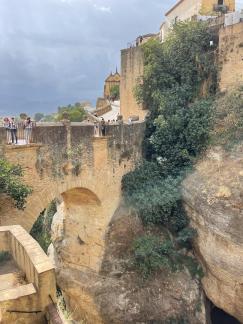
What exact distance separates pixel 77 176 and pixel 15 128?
10.1ft

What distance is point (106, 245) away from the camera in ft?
45.3

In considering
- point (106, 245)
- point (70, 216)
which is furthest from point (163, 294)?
point (70, 216)

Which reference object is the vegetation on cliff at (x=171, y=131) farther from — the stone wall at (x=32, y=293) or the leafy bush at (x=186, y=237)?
the stone wall at (x=32, y=293)

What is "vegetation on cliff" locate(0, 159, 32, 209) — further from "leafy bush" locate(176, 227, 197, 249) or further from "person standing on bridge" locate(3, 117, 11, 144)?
"leafy bush" locate(176, 227, 197, 249)

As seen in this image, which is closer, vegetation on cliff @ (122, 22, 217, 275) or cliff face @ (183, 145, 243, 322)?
cliff face @ (183, 145, 243, 322)

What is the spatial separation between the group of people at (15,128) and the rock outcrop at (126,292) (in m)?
5.76

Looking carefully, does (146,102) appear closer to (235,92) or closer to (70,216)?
(235,92)

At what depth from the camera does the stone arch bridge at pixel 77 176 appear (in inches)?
400

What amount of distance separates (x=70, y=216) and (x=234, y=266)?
6928 mm

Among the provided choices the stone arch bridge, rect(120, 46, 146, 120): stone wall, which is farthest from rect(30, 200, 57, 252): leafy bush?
rect(120, 46, 146, 120): stone wall

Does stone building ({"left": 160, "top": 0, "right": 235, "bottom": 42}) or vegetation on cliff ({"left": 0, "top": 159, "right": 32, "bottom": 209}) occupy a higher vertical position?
stone building ({"left": 160, "top": 0, "right": 235, "bottom": 42})

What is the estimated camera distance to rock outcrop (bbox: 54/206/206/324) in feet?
41.7

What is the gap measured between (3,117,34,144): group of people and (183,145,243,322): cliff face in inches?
265

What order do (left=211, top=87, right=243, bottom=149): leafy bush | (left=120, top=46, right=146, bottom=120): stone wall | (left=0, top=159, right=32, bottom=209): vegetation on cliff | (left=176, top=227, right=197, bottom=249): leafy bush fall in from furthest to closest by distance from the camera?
(left=120, top=46, right=146, bottom=120): stone wall < (left=211, top=87, right=243, bottom=149): leafy bush < (left=176, top=227, right=197, bottom=249): leafy bush < (left=0, top=159, right=32, bottom=209): vegetation on cliff
